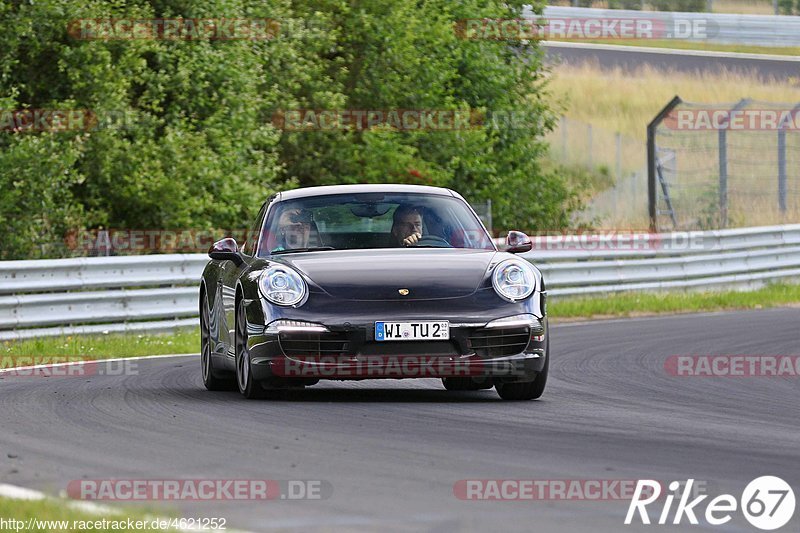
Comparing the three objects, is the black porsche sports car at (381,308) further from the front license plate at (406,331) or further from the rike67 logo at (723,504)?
the rike67 logo at (723,504)

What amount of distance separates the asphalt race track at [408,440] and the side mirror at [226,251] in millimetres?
907

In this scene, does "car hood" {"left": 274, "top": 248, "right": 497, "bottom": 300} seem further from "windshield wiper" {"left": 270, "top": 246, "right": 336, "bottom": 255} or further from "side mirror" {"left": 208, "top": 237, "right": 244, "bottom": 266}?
"side mirror" {"left": 208, "top": 237, "right": 244, "bottom": 266}

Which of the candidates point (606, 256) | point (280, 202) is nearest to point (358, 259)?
point (280, 202)

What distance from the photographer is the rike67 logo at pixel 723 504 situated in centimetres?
582

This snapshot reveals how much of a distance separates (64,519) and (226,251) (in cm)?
545

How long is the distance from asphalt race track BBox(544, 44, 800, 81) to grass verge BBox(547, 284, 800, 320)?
2817 cm

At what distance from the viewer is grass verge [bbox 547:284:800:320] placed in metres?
21.1

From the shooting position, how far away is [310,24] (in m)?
27.2

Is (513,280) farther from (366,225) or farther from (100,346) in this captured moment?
(100,346)

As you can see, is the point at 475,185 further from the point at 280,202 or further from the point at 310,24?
the point at 280,202

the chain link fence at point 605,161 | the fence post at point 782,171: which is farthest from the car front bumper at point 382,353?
the chain link fence at point 605,161

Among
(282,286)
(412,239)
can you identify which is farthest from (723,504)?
(412,239)

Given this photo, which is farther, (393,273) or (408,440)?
(393,273)

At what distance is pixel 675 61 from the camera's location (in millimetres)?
52812
